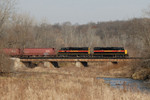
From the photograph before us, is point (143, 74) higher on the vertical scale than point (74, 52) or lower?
lower

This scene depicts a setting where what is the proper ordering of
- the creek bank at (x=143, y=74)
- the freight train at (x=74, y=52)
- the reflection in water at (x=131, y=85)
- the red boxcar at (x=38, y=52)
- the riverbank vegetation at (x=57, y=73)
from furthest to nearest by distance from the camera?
the red boxcar at (x=38, y=52) < the freight train at (x=74, y=52) < the creek bank at (x=143, y=74) < the reflection in water at (x=131, y=85) < the riverbank vegetation at (x=57, y=73)

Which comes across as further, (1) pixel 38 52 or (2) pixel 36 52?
(1) pixel 38 52

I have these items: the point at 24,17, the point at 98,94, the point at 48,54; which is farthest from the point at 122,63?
the point at 24,17

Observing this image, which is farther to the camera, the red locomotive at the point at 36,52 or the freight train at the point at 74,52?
the red locomotive at the point at 36,52

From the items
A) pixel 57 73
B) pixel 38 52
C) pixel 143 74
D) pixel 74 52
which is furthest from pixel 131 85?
pixel 38 52

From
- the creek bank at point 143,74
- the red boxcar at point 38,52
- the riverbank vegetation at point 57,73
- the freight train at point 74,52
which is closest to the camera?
the riverbank vegetation at point 57,73

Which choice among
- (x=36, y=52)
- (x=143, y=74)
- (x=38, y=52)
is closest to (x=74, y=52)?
(x=38, y=52)

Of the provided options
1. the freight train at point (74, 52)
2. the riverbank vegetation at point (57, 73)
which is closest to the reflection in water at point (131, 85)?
the riverbank vegetation at point (57, 73)

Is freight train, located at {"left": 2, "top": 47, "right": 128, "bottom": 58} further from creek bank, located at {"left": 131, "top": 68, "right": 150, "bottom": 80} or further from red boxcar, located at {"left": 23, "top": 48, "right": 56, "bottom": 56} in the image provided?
creek bank, located at {"left": 131, "top": 68, "right": 150, "bottom": 80}

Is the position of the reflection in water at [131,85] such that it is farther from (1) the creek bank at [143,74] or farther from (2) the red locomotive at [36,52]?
(2) the red locomotive at [36,52]

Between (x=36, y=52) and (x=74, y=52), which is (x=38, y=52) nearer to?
(x=36, y=52)

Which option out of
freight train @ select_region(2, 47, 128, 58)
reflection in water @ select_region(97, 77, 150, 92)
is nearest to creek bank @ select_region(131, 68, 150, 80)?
reflection in water @ select_region(97, 77, 150, 92)

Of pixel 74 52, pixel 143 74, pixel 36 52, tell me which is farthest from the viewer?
pixel 36 52

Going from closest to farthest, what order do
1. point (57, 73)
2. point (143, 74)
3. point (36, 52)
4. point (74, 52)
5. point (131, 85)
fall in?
point (131, 85) < point (143, 74) < point (57, 73) < point (74, 52) < point (36, 52)
